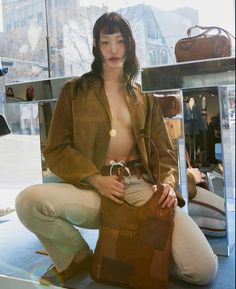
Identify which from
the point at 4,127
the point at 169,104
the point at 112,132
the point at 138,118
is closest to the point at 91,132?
the point at 112,132

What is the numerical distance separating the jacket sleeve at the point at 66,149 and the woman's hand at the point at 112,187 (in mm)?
42

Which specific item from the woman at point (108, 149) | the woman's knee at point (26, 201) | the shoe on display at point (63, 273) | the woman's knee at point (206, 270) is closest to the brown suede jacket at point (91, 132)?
the woman at point (108, 149)

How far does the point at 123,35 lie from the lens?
1461mm

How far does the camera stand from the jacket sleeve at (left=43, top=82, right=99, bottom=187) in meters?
1.53

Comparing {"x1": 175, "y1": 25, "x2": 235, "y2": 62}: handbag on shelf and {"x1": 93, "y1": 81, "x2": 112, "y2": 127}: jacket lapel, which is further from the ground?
{"x1": 175, "y1": 25, "x2": 235, "y2": 62}: handbag on shelf

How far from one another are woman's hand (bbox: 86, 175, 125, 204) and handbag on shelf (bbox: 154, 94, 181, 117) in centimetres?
32

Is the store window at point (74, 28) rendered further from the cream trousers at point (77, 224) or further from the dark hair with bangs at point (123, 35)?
the cream trousers at point (77, 224)

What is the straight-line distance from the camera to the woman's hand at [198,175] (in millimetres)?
1490

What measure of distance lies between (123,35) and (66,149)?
0.50 meters

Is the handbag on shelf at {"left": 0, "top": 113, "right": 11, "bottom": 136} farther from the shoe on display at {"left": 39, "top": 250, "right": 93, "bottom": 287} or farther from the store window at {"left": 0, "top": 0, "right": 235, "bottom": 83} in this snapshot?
the shoe on display at {"left": 39, "top": 250, "right": 93, "bottom": 287}

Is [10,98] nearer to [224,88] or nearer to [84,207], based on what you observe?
[84,207]

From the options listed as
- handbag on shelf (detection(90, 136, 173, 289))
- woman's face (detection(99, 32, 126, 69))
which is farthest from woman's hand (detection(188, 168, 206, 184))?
woman's face (detection(99, 32, 126, 69))

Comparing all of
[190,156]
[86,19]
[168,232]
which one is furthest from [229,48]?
[168,232]

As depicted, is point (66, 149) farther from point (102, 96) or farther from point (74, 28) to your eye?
point (74, 28)
